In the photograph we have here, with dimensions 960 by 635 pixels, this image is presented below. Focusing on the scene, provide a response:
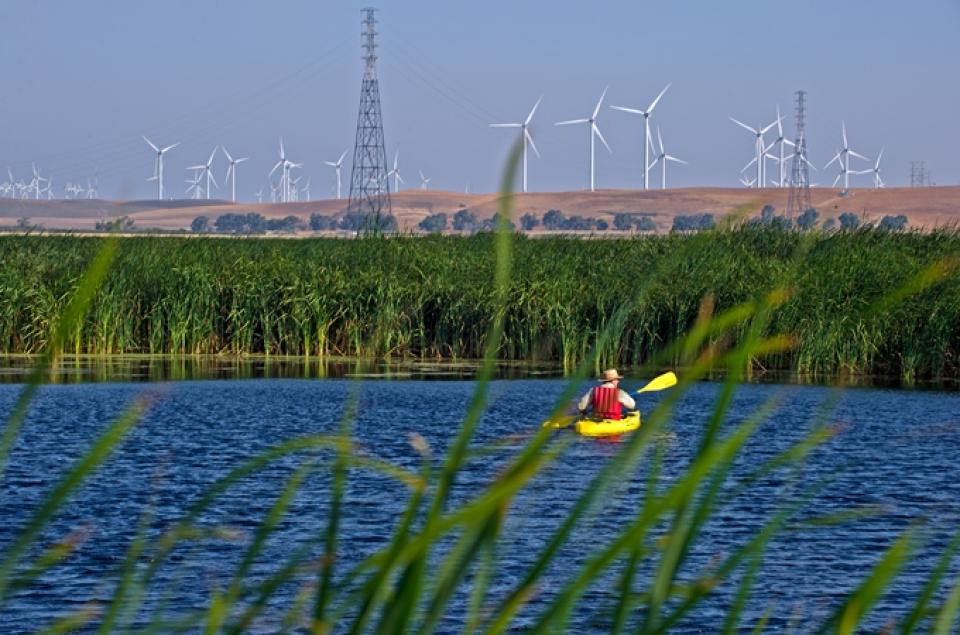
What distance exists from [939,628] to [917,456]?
19.0m

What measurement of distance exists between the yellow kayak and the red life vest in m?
0.09

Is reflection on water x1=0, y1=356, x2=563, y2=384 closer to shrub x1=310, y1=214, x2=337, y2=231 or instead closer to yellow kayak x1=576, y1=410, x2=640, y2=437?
yellow kayak x1=576, y1=410, x2=640, y2=437

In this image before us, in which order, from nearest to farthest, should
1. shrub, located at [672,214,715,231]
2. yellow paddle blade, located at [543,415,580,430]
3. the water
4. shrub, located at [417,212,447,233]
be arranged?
yellow paddle blade, located at [543,415,580,430]
the water
shrub, located at [672,214,715,231]
shrub, located at [417,212,447,233]

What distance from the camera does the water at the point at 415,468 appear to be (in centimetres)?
1260

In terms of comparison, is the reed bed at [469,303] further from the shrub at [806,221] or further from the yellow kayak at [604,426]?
the yellow kayak at [604,426]

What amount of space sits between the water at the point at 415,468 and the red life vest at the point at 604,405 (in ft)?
1.48

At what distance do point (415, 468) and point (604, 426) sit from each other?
9.62 ft

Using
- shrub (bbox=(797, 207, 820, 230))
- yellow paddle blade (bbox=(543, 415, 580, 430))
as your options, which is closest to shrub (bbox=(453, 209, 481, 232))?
shrub (bbox=(797, 207, 820, 230))

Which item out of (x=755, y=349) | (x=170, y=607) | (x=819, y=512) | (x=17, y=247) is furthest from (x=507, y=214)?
(x=17, y=247)

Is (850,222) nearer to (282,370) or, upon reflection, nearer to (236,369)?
(282,370)

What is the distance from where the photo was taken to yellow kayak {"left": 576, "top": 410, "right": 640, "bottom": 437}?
20.8m

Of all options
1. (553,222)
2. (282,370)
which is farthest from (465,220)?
(282,370)

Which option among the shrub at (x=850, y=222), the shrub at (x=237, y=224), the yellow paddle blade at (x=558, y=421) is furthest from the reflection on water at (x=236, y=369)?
the shrub at (x=237, y=224)

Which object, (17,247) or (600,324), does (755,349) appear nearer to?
(600,324)
